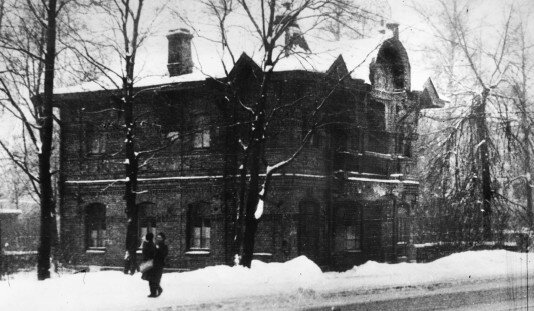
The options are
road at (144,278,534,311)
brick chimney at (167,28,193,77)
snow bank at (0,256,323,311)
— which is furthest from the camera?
brick chimney at (167,28,193,77)

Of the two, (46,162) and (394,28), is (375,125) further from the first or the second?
(46,162)

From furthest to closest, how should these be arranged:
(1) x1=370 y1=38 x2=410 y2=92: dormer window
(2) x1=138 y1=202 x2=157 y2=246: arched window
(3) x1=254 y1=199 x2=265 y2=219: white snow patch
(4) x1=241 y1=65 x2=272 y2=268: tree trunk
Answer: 1. (1) x1=370 y1=38 x2=410 y2=92: dormer window
2. (2) x1=138 y1=202 x2=157 y2=246: arched window
3. (3) x1=254 y1=199 x2=265 y2=219: white snow patch
4. (4) x1=241 y1=65 x2=272 y2=268: tree trunk

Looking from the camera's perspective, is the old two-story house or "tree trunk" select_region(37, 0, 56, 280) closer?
"tree trunk" select_region(37, 0, 56, 280)

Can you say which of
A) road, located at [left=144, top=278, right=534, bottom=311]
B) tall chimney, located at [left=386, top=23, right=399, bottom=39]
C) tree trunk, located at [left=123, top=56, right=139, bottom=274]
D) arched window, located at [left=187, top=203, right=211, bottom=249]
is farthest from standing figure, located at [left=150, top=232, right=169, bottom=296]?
tall chimney, located at [left=386, top=23, right=399, bottom=39]

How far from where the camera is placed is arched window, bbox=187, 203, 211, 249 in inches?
979

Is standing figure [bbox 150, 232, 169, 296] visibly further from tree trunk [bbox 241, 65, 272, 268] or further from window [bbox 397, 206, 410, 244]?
window [bbox 397, 206, 410, 244]

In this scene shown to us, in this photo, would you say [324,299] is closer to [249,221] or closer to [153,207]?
[249,221]

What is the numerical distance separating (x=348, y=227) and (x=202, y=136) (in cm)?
701

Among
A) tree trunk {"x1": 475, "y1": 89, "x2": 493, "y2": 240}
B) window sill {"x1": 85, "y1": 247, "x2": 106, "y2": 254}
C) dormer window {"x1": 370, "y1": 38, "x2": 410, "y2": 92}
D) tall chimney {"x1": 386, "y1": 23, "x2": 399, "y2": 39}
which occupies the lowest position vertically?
window sill {"x1": 85, "y1": 247, "x2": 106, "y2": 254}

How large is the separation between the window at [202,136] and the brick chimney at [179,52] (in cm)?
253

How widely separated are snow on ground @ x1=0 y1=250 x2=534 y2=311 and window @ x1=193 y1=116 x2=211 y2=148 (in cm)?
622

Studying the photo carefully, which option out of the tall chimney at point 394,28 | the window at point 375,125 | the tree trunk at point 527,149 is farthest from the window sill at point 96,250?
the tree trunk at point 527,149

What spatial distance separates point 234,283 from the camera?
17.1 meters

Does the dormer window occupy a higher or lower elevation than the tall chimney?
lower
